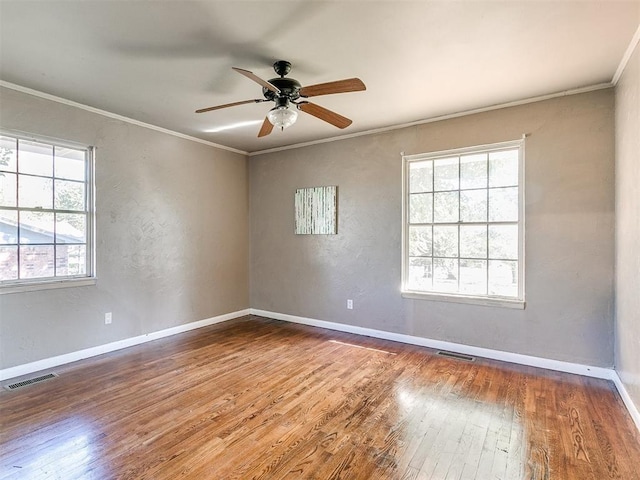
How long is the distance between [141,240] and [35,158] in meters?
1.27

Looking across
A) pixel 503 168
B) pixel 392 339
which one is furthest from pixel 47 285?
pixel 503 168

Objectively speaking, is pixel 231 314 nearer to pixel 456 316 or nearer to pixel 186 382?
pixel 186 382

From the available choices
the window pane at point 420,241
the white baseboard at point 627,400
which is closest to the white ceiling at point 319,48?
the window pane at point 420,241

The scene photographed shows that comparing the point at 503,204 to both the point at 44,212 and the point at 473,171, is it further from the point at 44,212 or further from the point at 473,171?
the point at 44,212

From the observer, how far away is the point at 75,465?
1.84 metres

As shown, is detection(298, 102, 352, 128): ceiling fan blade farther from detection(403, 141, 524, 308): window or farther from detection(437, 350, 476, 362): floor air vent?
detection(437, 350, 476, 362): floor air vent

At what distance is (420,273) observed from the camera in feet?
13.0

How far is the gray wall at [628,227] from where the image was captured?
2277mm

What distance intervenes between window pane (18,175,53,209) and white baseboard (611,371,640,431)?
5134 millimetres

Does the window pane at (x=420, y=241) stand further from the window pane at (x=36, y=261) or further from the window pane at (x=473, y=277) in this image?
the window pane at (x=36, y=261)

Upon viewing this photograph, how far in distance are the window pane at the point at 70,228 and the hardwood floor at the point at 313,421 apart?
1258 mm

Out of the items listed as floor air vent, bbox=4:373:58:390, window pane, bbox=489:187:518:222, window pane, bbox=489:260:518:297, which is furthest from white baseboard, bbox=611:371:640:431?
floor air vent, bbox=4:373:58:390

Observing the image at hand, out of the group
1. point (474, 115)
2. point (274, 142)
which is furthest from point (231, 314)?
point (474, 115)

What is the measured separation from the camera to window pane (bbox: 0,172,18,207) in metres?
2.98
